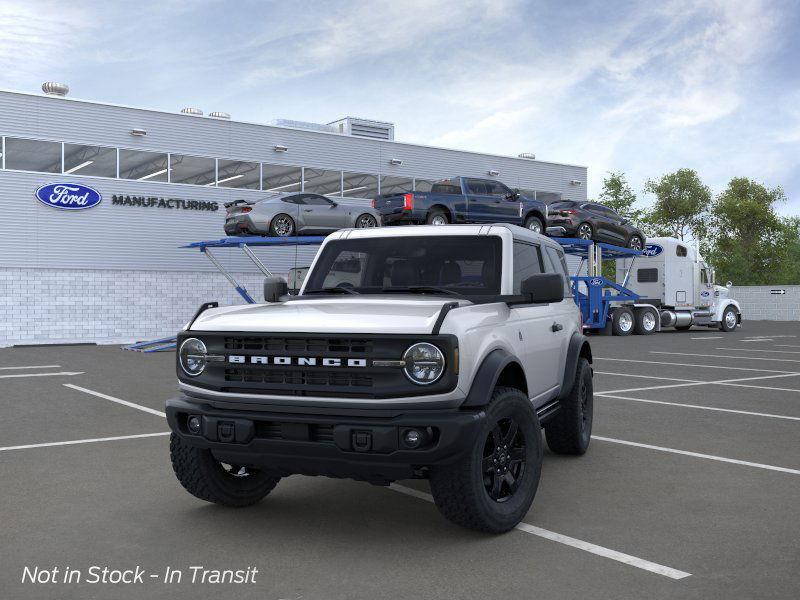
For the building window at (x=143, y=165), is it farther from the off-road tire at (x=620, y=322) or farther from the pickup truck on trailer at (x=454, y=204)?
the off-road tire at (x=620, y=322)

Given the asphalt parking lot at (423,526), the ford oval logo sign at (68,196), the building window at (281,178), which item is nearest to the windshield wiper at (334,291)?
the asphalt parking lot at (423,526)

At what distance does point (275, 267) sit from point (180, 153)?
534 centimetres

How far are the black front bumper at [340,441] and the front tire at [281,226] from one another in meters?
18.5

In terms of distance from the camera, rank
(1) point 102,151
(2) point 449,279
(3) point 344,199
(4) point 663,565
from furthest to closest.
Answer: (3) point 344,199 < (1) point 102,151 < (2) point 449,279 < (4) point 663,565

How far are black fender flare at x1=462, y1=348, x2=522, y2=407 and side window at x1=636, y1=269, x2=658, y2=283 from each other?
2780 cm

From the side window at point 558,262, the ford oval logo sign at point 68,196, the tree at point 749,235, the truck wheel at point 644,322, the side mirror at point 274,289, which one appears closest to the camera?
the side mirror at point 274,289

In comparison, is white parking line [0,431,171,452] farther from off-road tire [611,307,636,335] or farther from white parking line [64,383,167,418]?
off-road tire [611,307,636,335]

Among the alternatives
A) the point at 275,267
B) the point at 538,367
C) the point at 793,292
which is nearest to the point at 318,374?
the point at 538,367

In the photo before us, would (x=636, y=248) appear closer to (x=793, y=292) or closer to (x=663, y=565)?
(x=793, y=292)

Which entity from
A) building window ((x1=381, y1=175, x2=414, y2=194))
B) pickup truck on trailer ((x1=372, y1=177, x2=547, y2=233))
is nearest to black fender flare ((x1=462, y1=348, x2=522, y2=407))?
pickup truck on trailer ((x1=372, y1=177, x2=547, y2=233))

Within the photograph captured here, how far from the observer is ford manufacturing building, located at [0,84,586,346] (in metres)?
25.9

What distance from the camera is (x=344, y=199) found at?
1270 inches

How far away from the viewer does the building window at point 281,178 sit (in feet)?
101

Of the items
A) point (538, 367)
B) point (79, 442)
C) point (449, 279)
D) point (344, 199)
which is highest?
point (344, 199)
